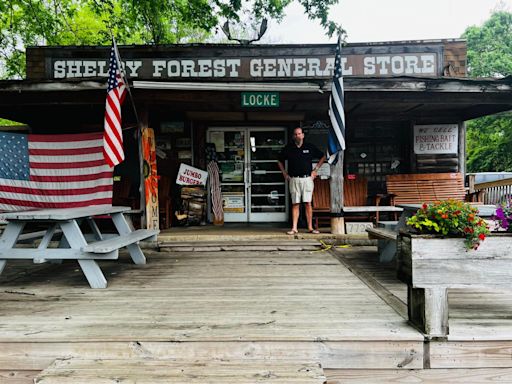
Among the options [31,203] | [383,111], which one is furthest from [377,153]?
[31,203]

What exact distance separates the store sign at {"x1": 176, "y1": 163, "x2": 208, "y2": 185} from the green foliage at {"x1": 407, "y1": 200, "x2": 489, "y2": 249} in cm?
486

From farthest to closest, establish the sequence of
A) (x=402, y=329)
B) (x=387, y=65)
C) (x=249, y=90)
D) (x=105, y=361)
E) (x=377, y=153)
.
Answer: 1. (x=377, y=153)
2. (x=387, y=65)
3. (x=249, y=90)
4. (x=402, y=329)
5. (x=105, y=361)

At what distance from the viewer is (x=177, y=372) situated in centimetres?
186

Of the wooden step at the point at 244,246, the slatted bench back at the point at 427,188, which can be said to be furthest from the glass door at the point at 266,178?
the slatted bench back at the point at 427,188

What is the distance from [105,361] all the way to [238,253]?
10.00 ft

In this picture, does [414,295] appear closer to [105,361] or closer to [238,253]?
[105,361]

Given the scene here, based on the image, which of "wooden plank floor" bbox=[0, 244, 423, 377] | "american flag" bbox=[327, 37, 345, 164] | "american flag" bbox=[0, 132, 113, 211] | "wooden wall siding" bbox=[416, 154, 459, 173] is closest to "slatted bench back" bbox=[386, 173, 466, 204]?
"wooden wall siding" bbox=[416, 154, 459, 173]

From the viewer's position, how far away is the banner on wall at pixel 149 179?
5.43m

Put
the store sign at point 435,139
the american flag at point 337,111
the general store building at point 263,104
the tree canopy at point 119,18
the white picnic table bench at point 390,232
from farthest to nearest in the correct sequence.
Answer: the tree canopy at point 119,18 → the store sign at point 435,139 → the general store building at point 263,104 → the american flag at point 337,111 → the white picnic table bench at point 390,232

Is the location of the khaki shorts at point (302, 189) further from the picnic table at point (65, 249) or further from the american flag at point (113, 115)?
the picnic table at point (65, 249)

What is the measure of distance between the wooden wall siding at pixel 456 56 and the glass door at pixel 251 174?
11.0ft

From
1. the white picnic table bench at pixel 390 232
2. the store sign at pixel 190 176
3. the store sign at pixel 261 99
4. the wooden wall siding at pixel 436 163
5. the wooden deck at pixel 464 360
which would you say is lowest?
the wooden deck at pixel 464 360

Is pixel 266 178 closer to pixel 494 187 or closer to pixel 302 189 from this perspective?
pixel 302 189

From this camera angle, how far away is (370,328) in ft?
7.12
